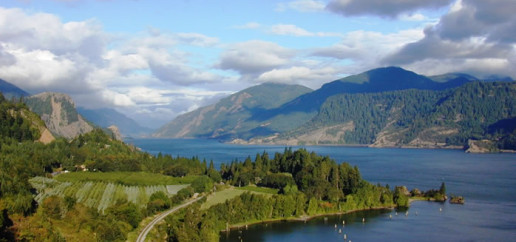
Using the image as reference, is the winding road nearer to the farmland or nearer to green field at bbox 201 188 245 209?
green field at bbox 201 188 245 209

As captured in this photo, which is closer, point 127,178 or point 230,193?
point 230,193

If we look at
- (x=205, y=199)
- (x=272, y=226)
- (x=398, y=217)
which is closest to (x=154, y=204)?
(x=205, y=199)

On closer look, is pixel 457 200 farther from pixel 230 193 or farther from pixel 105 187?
pixel 105 187

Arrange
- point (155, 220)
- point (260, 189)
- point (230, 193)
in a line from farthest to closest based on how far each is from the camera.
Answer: point (260, 189), point (230, 193), point (155, 220)

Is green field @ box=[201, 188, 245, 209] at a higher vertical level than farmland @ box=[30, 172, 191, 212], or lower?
lower

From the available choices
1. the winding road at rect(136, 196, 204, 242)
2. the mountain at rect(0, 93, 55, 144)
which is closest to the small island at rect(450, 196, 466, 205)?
the winding road at rect(136, 196, 204, 242)

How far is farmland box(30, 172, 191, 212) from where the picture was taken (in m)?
93.2

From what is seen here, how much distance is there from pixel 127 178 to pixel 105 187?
11003mm

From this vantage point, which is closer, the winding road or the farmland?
the winding road

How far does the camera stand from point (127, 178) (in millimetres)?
117438

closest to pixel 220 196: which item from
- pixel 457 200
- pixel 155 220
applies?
pixel 155 220

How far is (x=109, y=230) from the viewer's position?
213 feet

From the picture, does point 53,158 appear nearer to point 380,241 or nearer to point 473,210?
point 380,241

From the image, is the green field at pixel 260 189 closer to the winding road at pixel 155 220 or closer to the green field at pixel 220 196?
the green field at pixel 220 196
